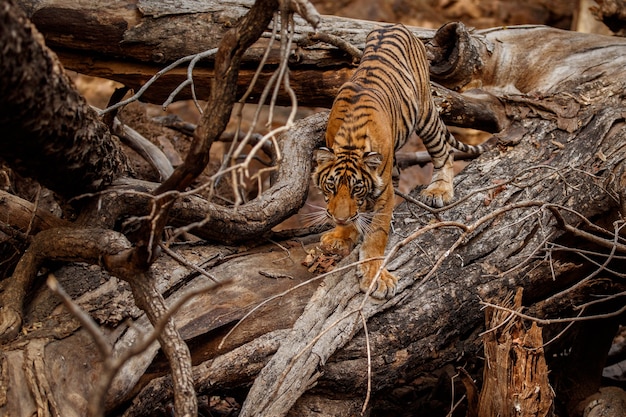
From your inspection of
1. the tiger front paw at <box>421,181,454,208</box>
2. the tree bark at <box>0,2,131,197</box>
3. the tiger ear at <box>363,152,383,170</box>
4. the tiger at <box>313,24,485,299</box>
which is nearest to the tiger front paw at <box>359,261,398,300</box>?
the tiger at <box>313,24,485,299</box>

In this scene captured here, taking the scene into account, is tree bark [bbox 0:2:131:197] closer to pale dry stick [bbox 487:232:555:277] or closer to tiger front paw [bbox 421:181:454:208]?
tiger front paw [bbox 421:181:454:208]

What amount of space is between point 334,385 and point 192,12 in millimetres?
2833

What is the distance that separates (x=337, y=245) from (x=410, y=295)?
0.63 metres

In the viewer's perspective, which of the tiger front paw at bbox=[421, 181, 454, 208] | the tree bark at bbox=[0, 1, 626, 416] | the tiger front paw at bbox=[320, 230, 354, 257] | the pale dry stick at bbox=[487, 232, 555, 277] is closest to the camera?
the tree bark at bbox=[0, 1, 626, 416]

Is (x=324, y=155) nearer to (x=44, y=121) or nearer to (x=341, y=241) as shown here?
(x=341, y=241)

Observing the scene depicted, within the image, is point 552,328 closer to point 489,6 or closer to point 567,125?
point 567,125

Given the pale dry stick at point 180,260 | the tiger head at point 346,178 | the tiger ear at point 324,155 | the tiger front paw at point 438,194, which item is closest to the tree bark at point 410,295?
the tiger front paw at point 438,194

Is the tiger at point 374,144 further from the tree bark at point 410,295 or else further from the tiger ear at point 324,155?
the tree bark at point 410,295

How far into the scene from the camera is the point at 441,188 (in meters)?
4.77

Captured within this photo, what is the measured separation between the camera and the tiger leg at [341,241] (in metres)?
4.37

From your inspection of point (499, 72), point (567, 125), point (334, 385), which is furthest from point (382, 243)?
point (499, 72)

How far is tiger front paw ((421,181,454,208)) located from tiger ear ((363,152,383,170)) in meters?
0.94

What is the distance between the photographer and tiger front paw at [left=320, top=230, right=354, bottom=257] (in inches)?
172

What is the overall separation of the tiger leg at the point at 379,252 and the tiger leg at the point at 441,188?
589 mm
